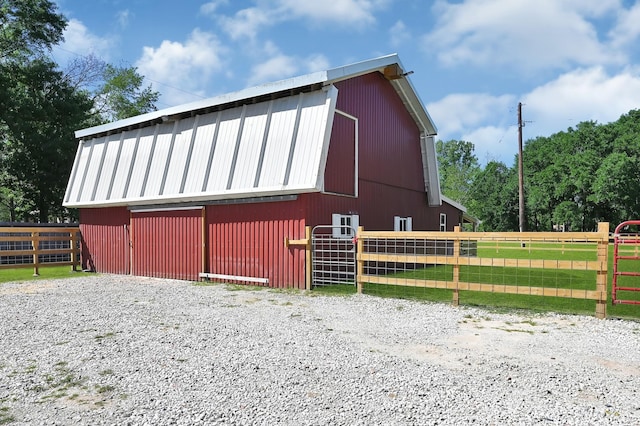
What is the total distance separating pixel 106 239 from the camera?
14.8m

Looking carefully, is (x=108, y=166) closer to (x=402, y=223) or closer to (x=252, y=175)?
(x=252, y=175)

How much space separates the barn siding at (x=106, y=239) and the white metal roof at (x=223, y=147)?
1.92 ft

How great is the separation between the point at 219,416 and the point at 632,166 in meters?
43.3

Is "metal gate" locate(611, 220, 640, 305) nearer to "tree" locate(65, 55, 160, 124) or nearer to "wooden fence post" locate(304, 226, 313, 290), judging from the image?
"wooden fence post" locate(304, 226, 313, 290)

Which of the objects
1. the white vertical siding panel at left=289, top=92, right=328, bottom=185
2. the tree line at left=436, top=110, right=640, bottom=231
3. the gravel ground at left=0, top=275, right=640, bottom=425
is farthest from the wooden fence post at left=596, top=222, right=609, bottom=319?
the tree line at left=436, top=110, right=640, bottom=231

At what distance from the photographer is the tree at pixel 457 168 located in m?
55.1

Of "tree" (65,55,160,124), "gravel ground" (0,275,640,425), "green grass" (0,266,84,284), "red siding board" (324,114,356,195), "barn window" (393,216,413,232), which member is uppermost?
"tree" (65,55,160,124)

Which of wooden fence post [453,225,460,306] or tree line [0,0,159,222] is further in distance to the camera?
tree line [0,0,159,222]

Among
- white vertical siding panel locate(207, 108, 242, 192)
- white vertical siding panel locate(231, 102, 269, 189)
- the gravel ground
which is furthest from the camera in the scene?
white vertical siding panel locate(207, 108, 242, 192)

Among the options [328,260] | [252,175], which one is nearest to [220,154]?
[252,175]

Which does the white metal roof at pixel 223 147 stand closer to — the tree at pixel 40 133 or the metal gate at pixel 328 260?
the metal gate at pixel 328 260

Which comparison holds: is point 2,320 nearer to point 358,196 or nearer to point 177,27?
point 358,196

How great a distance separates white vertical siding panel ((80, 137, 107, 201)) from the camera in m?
14.8

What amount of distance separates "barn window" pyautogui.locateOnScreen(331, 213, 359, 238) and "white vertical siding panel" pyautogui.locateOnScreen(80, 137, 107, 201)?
881cm
